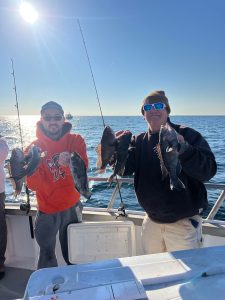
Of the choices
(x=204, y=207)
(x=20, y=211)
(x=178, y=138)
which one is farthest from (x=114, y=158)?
(x=20, y=211)

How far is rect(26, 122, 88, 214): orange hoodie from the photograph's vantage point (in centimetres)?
361

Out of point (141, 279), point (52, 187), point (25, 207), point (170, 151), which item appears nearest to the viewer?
point (141, 279)

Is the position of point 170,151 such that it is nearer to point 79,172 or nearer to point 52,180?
point 79,172

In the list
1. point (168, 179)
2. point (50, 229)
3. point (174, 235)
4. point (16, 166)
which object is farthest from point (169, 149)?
point (50, 229)

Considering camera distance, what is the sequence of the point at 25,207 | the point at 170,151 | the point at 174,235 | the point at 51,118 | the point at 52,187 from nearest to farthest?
the point at 170,151
the point at 174,235
the point at 51,118
the point at 52,187
the point at 25,207

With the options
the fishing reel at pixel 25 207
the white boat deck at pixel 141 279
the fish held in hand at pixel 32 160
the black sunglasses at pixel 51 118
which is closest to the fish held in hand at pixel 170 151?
the white boat deck at pixel 141 279

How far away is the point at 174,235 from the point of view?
2.95 m

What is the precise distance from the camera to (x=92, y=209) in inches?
174

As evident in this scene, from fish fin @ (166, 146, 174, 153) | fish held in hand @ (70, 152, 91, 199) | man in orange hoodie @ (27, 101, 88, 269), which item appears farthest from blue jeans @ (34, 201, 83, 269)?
fish fin @ (166, 146, 174, 153)

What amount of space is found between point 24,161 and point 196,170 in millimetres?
1593

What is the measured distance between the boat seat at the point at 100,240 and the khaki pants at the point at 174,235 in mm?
440

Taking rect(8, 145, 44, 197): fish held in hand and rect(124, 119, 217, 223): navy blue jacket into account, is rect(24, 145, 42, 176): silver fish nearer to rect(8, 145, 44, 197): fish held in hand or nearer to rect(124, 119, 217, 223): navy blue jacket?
rect(8, 145, 44, 197): fish held in hand

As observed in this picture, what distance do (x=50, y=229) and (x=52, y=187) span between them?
51 cm

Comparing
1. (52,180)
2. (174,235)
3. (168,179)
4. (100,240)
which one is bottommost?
Result: (100,240)
